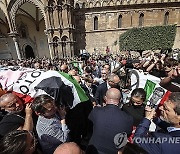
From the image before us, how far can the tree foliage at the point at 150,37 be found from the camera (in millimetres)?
23047

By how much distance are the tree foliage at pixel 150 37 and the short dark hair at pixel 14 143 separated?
23521 mm

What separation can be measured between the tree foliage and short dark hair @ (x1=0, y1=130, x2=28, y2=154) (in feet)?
77.2

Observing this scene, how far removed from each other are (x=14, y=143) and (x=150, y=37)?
80.3 ft

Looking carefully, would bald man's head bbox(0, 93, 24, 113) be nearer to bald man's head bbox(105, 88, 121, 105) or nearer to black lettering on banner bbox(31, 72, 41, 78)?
black lettering on banner bbox(31, 72, 41, 78)

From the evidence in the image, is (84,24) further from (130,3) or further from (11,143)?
(11,143)

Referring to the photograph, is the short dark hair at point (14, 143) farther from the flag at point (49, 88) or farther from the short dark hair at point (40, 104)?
the flag at point (49, 88)

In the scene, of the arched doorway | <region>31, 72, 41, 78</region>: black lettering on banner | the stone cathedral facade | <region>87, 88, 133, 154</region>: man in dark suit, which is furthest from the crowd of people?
the arched doorway

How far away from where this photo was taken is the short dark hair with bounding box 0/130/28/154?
4.76 ft

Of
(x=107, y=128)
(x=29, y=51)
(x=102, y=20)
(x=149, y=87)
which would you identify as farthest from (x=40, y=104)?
(x=29, y=51)

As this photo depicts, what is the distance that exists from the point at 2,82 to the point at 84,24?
23.2 m

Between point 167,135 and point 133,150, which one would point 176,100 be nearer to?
point 167,135

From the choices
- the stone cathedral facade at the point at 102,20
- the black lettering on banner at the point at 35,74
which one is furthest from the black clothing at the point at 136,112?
the stone cathedral facade at the point at 102,20

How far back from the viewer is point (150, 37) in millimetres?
23156

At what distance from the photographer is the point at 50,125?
224 centimetres
